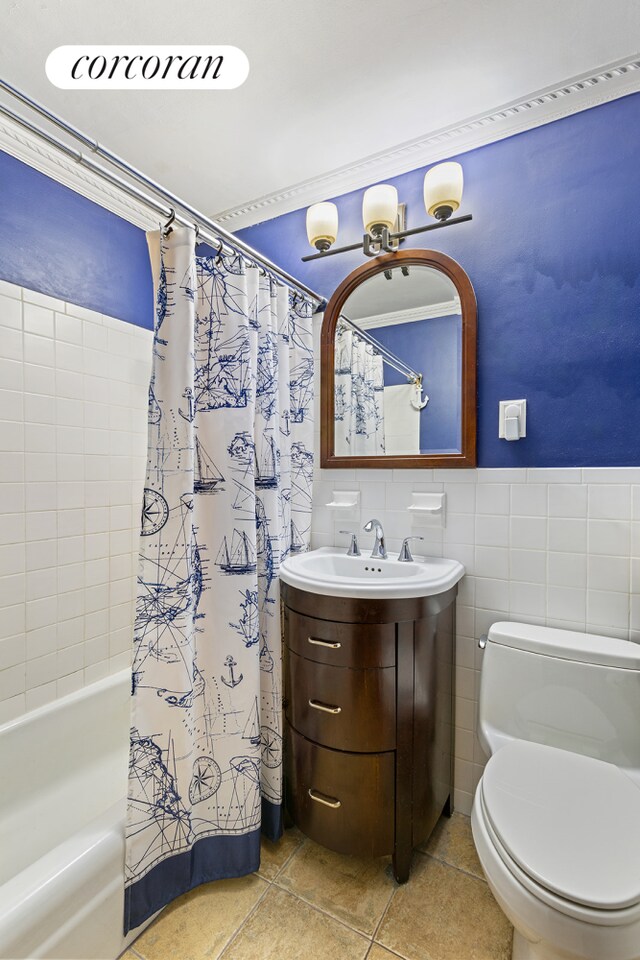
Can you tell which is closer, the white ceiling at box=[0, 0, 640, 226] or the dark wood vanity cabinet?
the white ceiling at box=[0, 0, 640, 226]

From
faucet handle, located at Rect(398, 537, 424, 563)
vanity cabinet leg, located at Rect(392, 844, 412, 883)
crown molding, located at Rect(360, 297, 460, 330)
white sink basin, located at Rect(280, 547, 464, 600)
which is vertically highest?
crown molding, located at Rect(360, 297, 460, 330)

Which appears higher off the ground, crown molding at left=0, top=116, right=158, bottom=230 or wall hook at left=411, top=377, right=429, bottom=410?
crown molding at left=0, top=116, right=158, bottom=230

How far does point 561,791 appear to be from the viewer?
1062mm

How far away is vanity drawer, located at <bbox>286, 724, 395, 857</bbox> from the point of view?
51.7 inches

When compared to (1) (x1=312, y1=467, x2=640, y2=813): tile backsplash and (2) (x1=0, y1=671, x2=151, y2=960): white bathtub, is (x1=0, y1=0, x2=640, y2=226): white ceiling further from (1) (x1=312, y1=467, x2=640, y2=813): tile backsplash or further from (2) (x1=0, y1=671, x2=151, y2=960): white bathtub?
(2) (x1=0, y1=671, x2=151, y2=960): white bathtub

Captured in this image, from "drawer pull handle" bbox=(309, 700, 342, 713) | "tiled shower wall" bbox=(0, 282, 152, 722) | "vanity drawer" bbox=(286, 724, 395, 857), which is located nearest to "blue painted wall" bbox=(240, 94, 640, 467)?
"drawer pull handle" bbox=(309, 700, 342, 713)

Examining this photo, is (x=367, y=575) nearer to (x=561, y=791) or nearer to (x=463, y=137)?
(x=561, y=791)

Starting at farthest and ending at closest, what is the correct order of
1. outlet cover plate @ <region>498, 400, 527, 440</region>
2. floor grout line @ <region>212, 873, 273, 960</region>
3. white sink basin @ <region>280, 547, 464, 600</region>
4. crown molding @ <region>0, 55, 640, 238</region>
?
outlet cover plate @ <region>498, 400, 527, 440</region> → crown molding @ <region>0, 55, 640, 238</region> → white sink basin @ <region>280, 547, 464, 600</region> → floor grout line @ <region>212, 873, 273, 960</region>

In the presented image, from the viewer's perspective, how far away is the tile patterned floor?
1.16 m

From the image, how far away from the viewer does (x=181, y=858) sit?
1258 mm

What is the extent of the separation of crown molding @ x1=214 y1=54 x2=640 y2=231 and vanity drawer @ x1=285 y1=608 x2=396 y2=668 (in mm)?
1726

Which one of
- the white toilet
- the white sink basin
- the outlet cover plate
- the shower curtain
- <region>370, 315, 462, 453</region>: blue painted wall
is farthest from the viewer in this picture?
the shower curtain

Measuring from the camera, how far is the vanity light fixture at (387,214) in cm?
149

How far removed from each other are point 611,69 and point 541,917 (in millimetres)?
2220
